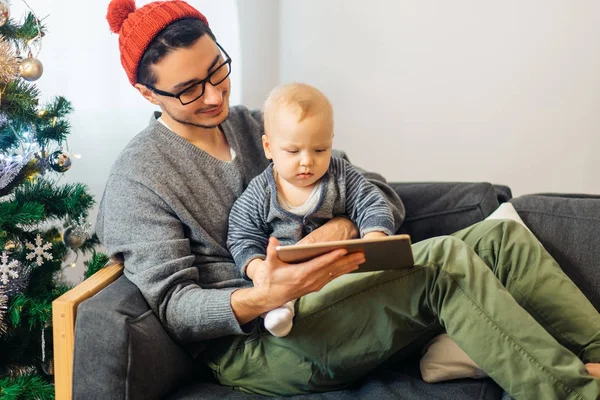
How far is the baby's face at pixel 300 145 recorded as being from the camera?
156 cm

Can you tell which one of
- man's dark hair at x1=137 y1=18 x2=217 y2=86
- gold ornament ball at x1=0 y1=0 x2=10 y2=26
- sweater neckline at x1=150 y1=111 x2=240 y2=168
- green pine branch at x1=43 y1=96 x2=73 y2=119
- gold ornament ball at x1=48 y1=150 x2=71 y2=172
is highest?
gold ornament ball at x1=0 y1=0 x2=10 y2=26

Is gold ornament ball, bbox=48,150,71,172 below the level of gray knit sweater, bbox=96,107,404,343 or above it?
above

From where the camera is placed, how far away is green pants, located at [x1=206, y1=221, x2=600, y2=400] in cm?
140

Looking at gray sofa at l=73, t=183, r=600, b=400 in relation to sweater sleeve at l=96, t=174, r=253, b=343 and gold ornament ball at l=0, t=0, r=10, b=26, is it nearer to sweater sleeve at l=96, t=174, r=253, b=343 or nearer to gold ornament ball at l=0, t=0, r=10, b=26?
sweater sleeve at l=96, t=174, r=253, b=343

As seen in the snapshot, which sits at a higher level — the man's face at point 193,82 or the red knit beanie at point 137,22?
the red knit beanie at point 137,22

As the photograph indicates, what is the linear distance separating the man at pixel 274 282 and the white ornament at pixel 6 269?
22 centimetres

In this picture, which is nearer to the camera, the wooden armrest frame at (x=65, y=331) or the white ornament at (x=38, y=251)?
the wooden armrest frame at (x=65, y=331)

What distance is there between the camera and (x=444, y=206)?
6.76ft

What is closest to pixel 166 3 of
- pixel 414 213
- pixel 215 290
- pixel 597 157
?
pixel 215 290

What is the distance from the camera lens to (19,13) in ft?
6.52

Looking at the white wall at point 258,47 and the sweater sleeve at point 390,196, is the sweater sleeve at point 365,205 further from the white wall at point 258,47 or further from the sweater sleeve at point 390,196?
the white wall at point 258,47

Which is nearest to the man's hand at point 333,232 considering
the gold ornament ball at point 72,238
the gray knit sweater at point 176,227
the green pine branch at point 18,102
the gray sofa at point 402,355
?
the gray knit sweater at point 176,227

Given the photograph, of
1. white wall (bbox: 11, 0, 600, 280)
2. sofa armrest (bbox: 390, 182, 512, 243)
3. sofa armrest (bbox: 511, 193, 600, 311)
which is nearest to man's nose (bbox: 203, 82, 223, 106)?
sofa armrest (bbox: 390, 182, 512, 243)

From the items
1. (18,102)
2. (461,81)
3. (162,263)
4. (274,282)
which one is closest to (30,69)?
(18,102)
